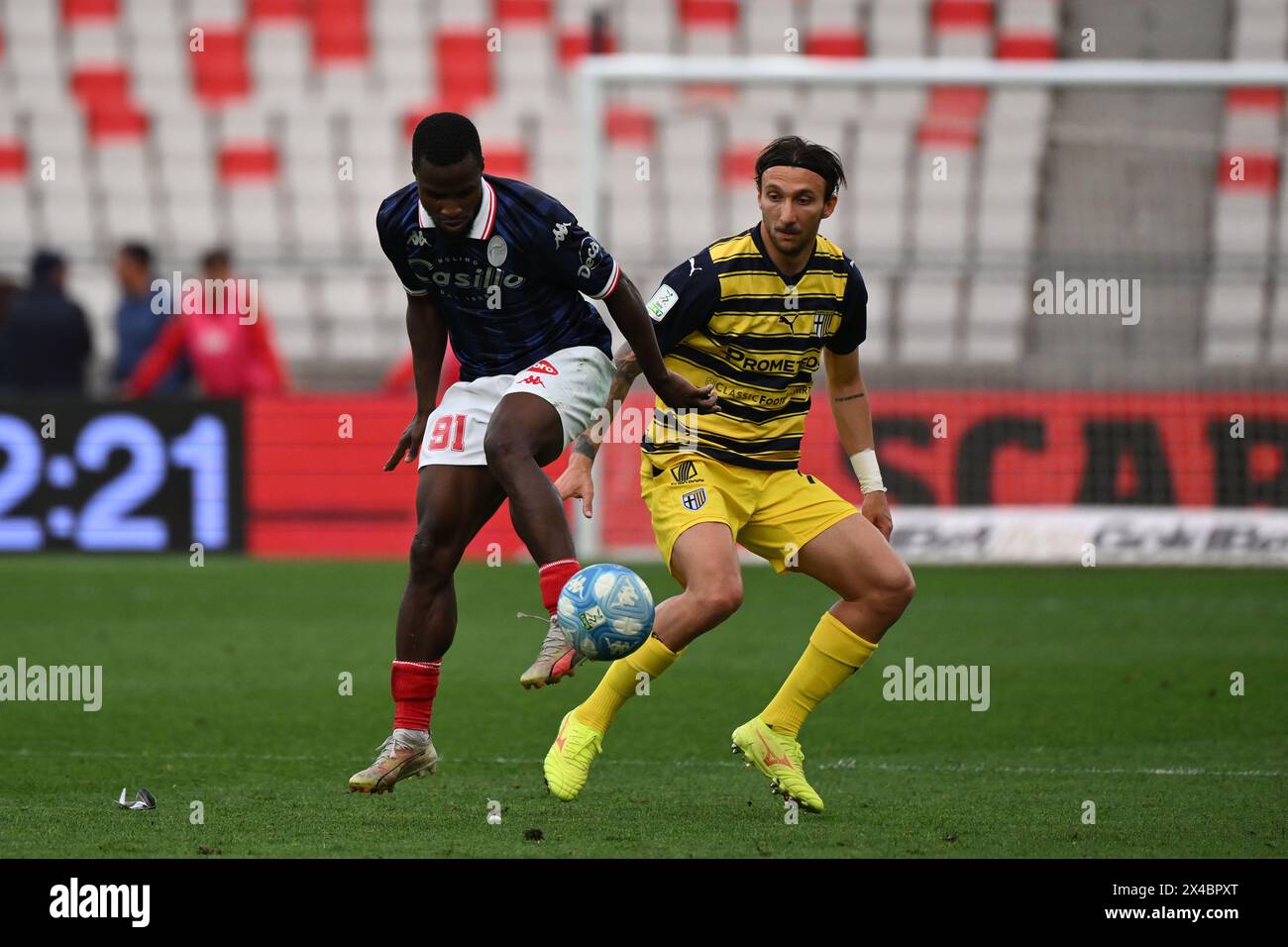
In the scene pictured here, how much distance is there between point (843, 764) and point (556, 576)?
165cm

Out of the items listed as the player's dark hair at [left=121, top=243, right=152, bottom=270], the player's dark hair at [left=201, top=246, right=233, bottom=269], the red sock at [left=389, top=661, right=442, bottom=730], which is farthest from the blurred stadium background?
the red sock at [left=389, top=661, right=442, bottom=730]

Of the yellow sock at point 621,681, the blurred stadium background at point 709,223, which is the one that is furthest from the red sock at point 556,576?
the blurred stadium background at point 709,223

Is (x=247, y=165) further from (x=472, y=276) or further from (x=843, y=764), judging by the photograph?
(x=472, y=276)

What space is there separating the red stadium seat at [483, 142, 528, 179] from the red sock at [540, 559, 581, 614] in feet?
43.6

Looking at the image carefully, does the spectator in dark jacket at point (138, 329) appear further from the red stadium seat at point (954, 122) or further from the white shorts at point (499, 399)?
the white shorts at point (499, 399)

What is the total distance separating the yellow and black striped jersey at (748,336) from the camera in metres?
6.14

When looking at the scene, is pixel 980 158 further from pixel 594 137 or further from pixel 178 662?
pixel 178 662

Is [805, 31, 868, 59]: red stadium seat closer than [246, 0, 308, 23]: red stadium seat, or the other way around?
[805, 31, 868, 59]: red stadium seat

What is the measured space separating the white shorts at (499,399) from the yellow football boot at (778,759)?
1082 millimetres

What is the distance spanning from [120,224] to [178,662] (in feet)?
37.3

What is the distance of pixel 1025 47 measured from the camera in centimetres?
1908

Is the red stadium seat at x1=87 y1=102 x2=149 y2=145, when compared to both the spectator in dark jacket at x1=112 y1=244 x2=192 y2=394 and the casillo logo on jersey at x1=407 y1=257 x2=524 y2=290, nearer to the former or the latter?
the spectator in dark jacket at x1=112 y1=244 x2=192 y2=394

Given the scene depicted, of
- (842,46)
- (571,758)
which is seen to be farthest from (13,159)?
(571,758)

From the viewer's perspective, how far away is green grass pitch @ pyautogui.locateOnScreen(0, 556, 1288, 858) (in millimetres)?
5348
